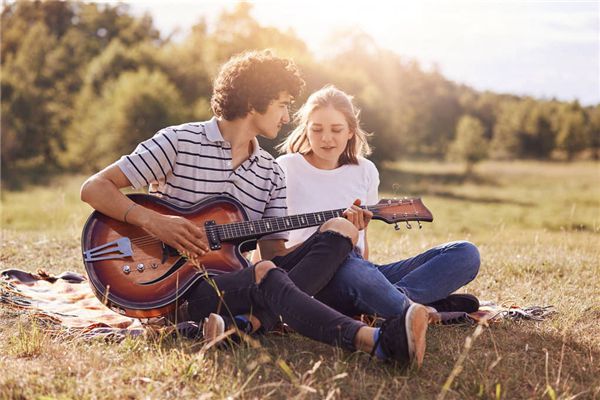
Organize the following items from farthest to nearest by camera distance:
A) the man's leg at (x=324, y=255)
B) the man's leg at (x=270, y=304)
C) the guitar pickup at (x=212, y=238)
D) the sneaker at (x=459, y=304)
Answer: the sneaker at (x=459, y=304)
the guitar pickup at (x=212, y=238)
the man's leg at (x=324, y=255)
the man's leg at (x=270, y=304)

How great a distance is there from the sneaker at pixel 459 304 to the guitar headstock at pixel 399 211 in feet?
1.91

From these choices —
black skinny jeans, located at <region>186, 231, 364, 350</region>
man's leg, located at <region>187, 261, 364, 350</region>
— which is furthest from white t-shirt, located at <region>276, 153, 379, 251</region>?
man's leg, located at <region>187, 261, 364, 350</region>

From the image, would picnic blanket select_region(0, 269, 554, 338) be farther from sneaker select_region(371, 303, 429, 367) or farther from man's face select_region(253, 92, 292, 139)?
man's face select_region(253, 92, 292, 139)

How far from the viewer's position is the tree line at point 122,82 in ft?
92.9

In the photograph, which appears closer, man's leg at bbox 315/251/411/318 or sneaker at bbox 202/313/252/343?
sneaker at bbox 202/313/252/343

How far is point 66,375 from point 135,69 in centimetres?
3103

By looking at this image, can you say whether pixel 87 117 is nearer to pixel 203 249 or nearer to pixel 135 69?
pixel 135 69

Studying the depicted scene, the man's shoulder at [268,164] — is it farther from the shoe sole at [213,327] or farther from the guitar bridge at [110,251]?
the shoe sole at [213,327]

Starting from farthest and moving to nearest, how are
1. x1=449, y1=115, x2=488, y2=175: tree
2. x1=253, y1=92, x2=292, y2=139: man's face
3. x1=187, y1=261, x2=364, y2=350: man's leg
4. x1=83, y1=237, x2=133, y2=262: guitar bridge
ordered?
1. x1=449, y1=115, x2=488, y2=175: tree
2. x1=253, y1=92, x2=292, y2=139: man's face
3. x1=83, y1=237, x2=133, y2=262: guitar bridge
4. x1=187, y1=261, x2=364, y2=350: man's leg

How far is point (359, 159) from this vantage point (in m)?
5.16

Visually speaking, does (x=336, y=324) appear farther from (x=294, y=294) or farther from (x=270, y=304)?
(x=270, y=304)

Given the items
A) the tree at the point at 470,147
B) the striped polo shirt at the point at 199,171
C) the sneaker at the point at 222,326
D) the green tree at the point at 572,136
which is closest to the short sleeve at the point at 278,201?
the striped polo shirt at the point at 199,171

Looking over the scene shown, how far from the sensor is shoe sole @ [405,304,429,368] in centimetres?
318

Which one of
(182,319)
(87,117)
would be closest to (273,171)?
(182,319)
